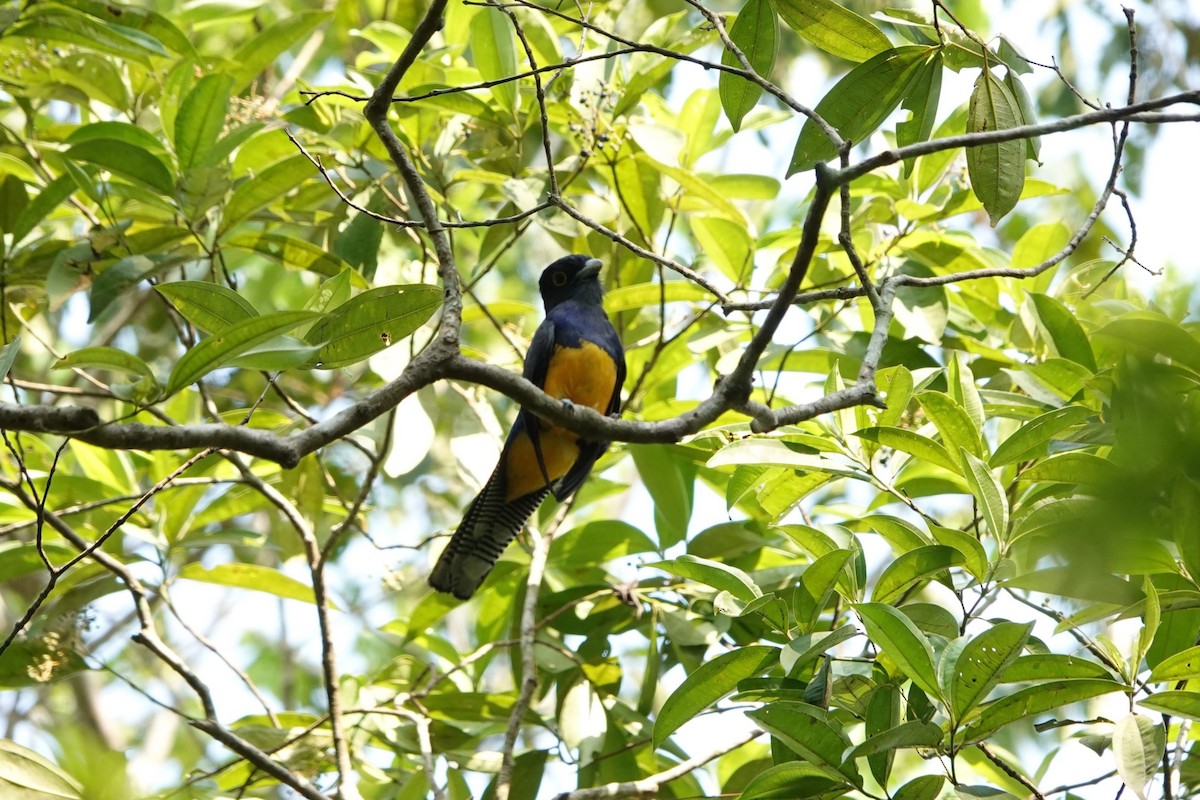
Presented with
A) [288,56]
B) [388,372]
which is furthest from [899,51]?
[288,56]

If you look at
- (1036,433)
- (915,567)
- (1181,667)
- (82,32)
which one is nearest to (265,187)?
(82,32)

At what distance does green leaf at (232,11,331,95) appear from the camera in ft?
16.3

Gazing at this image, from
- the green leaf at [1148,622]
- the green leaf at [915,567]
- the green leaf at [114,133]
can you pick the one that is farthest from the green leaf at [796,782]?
the green leaf at [114,133]

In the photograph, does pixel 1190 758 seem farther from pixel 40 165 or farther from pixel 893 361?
pixel 40 165

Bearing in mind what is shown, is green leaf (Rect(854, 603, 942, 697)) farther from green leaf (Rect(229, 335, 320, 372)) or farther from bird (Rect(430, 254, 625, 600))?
bird (Rect(430, 254, 625, 600))

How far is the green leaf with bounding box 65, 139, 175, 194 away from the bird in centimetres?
175

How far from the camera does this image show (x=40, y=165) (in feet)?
15.6

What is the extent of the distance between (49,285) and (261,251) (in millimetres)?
855

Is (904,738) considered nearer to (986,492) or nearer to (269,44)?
(986,492)

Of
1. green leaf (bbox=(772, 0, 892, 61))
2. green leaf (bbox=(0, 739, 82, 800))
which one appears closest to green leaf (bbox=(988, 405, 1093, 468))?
green leaf (bbox=(772, 0, 892, 61))

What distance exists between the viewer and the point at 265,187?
13.5 ft

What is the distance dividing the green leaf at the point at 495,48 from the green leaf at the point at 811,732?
273cm

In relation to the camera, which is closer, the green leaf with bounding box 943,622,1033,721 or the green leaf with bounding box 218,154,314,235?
the green leaf with bounding box 943,622,1033,721

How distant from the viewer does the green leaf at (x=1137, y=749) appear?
2441 millimetres
